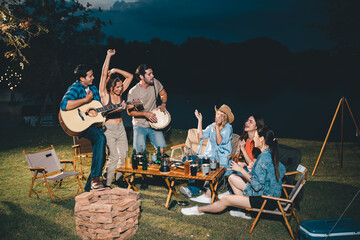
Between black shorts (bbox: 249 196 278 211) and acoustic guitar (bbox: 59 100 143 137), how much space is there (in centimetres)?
286

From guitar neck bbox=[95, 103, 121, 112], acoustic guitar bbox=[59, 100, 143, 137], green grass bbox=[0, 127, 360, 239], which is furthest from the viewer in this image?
guitar neck bbox=[95, 103, 121, 112]

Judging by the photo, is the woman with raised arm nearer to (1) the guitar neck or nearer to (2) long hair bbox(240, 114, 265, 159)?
(1) the guitar neck

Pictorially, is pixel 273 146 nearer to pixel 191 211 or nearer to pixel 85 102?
pixel 191 211

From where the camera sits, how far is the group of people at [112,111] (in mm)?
5391

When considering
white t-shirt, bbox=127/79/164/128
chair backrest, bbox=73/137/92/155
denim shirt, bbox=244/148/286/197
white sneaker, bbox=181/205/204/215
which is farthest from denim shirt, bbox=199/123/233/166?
chair backrest, bbox=73/137/92/155

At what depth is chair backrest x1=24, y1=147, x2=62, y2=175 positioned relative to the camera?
18.7ft

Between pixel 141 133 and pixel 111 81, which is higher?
pixel 111 81

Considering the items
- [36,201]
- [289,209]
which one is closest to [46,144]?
[36,201]

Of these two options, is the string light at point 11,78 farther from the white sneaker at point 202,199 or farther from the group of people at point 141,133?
the white sneaker at point 202,199

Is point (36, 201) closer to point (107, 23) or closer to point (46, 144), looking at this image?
point (46, 144)

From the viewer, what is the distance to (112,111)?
5758mm

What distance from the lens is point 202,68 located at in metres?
89.4

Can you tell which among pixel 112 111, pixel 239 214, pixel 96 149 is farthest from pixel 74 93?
pixel 239 214

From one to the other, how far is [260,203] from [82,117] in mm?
3313
